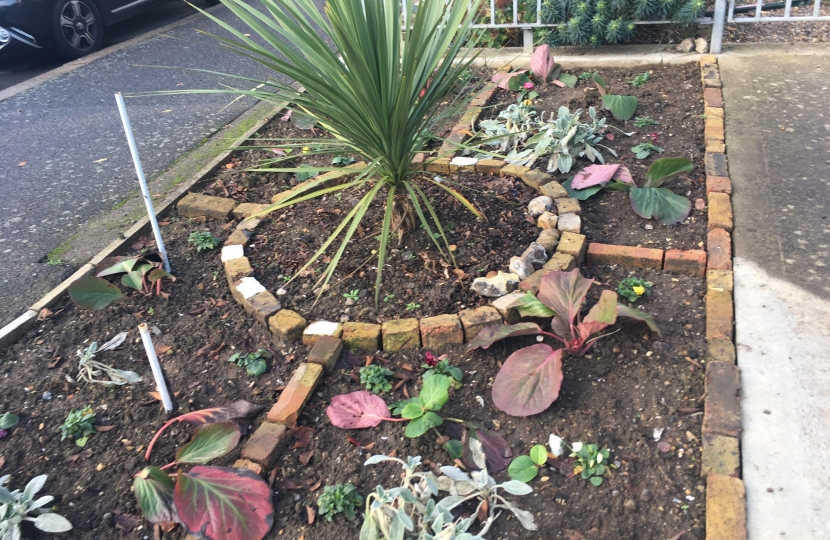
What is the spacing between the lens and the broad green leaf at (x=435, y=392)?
1.91 m

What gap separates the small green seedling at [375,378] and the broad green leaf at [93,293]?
1006 mm

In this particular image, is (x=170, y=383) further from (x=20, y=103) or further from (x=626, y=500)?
(x=20, y=103)

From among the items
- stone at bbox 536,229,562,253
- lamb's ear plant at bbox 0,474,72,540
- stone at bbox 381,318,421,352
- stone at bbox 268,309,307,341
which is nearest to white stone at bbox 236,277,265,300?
stone at bbox 268,309,307,341

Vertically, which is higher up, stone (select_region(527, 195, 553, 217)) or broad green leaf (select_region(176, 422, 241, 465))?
stone (select_region(527, 195, 553, 217))

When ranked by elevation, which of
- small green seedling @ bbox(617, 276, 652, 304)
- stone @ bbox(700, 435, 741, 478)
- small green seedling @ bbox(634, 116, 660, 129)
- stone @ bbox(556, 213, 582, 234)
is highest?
small green seedling @ bbox(634, 116, 660, 129)

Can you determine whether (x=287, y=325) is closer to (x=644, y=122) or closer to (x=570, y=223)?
(x=570, y=223)

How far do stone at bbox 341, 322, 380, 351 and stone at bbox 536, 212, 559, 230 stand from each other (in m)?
0.83

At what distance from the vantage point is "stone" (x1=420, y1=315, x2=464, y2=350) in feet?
7.29

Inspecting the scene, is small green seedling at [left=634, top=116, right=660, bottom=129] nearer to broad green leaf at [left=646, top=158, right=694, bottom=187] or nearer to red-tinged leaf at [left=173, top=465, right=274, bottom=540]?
broad green leaf at [left=646, top=158, right=694, bottom=187]

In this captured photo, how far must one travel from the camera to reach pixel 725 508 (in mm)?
1653

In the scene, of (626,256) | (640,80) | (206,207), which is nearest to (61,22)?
(206,207)

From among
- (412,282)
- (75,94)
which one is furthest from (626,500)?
(75,94)

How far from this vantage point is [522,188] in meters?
2.96

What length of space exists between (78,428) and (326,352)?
0.76m
